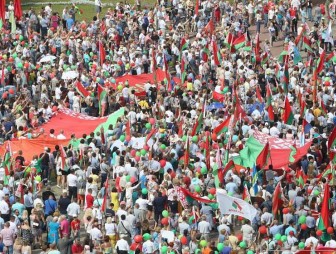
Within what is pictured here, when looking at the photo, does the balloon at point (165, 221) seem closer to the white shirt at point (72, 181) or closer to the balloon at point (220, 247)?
the balloon at point (220, 247)

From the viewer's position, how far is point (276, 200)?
35.8m

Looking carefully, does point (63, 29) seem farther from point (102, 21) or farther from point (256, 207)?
point (256, 207)

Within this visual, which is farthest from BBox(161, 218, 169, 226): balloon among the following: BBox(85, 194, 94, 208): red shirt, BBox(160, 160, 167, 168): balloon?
BBox(160, 160, 167, 168): balloon

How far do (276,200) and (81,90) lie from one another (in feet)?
41.8

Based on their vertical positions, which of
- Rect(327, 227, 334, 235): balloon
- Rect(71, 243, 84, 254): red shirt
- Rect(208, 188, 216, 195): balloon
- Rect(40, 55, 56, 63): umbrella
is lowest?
Rect(40, 55, 56, 63): umbrella

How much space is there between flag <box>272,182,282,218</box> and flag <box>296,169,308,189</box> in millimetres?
1650

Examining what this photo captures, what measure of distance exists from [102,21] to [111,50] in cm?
369

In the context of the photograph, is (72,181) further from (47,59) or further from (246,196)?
(47,59)

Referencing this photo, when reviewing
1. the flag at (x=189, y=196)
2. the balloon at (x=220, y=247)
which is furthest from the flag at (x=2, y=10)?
the balloon at (x=220, y=247)

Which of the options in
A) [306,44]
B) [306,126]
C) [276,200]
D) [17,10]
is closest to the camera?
[276,200]

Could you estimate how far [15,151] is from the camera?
41188 millimetres

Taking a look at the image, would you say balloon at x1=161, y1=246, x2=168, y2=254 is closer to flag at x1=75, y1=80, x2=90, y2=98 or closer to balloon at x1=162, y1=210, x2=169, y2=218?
balloon at x1=162, y1=210, x2=169, y2=218

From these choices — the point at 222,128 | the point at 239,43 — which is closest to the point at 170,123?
the point at 222,128

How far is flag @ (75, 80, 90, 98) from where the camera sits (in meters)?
46.8
